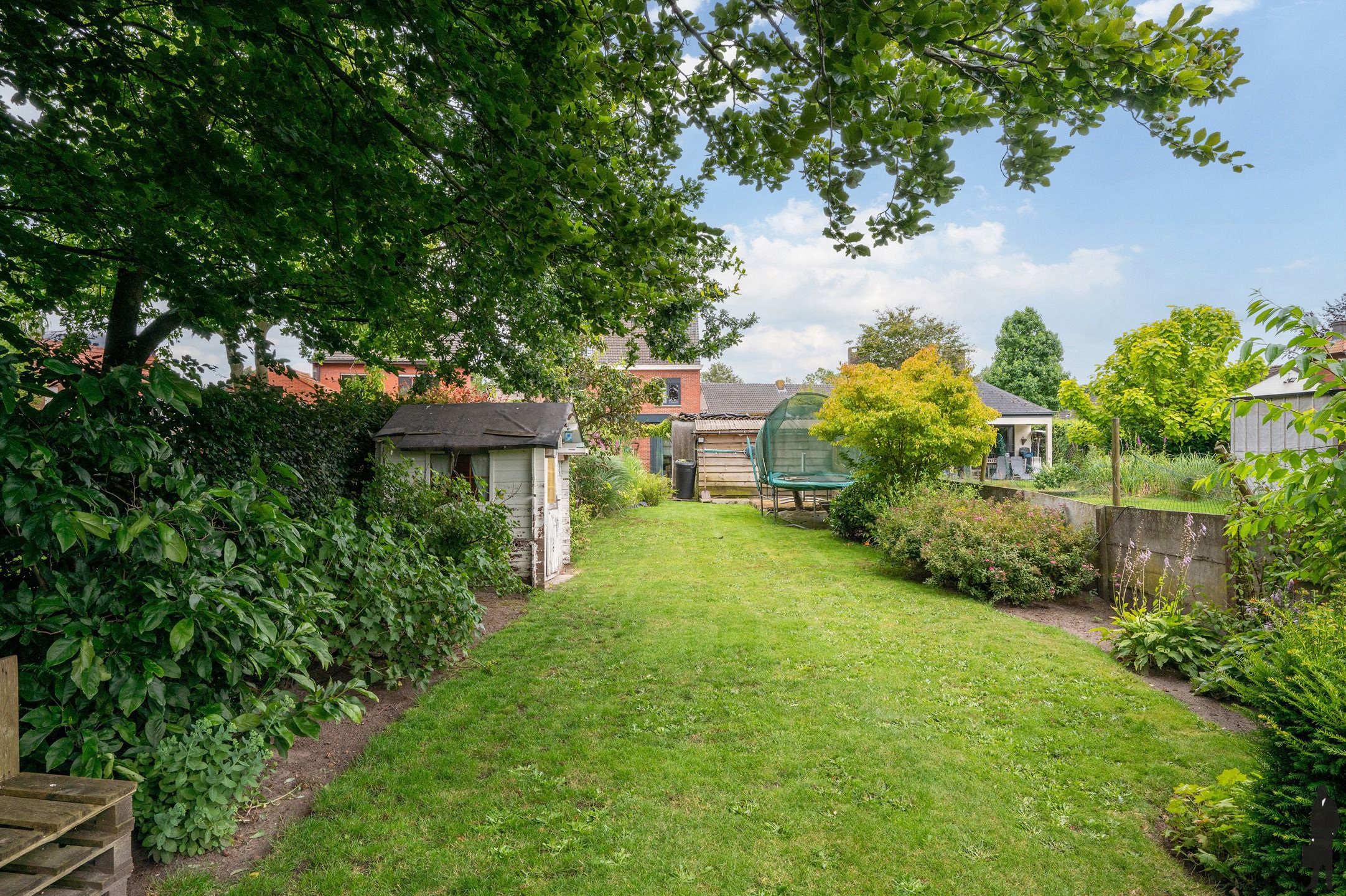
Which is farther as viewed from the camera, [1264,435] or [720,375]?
[720,375]

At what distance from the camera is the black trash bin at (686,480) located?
20.2m

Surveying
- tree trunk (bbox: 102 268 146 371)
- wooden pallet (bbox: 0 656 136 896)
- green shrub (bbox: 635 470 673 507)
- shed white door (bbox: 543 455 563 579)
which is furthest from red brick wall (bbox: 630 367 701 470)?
wooden pallet (bbox: 0 656 136 896)

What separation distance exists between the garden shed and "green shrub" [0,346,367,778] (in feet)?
15.8

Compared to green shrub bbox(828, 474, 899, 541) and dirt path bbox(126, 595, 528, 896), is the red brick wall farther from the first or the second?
dirt path bbox(126, 595, 528, 896)

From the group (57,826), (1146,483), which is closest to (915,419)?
(1146,483)

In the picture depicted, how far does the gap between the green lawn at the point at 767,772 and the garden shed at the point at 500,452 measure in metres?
2.19

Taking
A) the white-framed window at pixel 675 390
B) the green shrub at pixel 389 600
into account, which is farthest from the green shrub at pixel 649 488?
the green shrub at pixel 389 600

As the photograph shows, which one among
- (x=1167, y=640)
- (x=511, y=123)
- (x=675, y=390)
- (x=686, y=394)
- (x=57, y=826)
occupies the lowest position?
(x=1167, y=640)

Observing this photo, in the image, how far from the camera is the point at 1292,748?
2.27 m

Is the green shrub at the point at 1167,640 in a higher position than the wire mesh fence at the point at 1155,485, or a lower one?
lower

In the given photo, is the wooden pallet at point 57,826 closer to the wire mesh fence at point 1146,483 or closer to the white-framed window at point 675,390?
the wire mesh fence at point 1146,483

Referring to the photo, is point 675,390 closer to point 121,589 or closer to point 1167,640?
point 1167,640

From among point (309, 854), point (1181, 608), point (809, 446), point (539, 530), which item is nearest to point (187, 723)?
point (309, 854)

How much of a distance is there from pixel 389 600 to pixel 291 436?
3.42 metres
